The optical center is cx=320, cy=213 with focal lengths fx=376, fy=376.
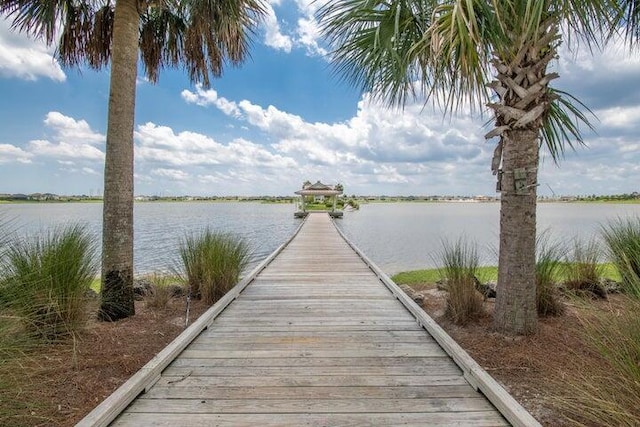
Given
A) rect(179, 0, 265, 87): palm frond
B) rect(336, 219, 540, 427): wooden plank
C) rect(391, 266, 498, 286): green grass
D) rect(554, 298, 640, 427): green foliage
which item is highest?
rect(179, 0, 265, 87): palm frond

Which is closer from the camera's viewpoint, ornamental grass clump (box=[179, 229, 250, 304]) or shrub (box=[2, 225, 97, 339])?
shrub (box=[2, 225, 97, 339])

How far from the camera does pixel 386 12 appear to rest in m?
3.81

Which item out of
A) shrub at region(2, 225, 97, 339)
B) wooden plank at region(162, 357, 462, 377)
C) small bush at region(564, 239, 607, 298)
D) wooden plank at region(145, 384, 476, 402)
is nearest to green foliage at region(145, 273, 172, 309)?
shrub at region(2, 225, 97, 339)

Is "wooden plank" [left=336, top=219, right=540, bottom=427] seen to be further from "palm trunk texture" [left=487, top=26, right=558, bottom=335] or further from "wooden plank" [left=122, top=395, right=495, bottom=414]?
"palm trunk texture" [left=487, top=26, right=558, bottom=335]

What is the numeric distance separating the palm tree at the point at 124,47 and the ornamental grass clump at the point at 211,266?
3.35 feet

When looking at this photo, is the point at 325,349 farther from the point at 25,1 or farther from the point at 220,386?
the point at 25,1

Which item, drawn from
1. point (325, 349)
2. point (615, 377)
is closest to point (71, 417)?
point (325, 349)

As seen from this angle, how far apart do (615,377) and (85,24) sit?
7.16 metres

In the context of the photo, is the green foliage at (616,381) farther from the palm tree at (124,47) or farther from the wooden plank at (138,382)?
the palm tree at (124,47)

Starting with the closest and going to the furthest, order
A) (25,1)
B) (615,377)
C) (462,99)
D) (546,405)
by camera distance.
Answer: (615,377) → (546,405) → (462,99) → (25,1)

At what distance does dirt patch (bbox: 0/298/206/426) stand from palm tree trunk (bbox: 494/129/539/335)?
3.57 meters

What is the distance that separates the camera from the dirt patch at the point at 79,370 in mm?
1964

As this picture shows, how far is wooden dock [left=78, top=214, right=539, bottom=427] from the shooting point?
215cm

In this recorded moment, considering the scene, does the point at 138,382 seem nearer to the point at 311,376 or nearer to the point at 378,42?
the point at 311,376
